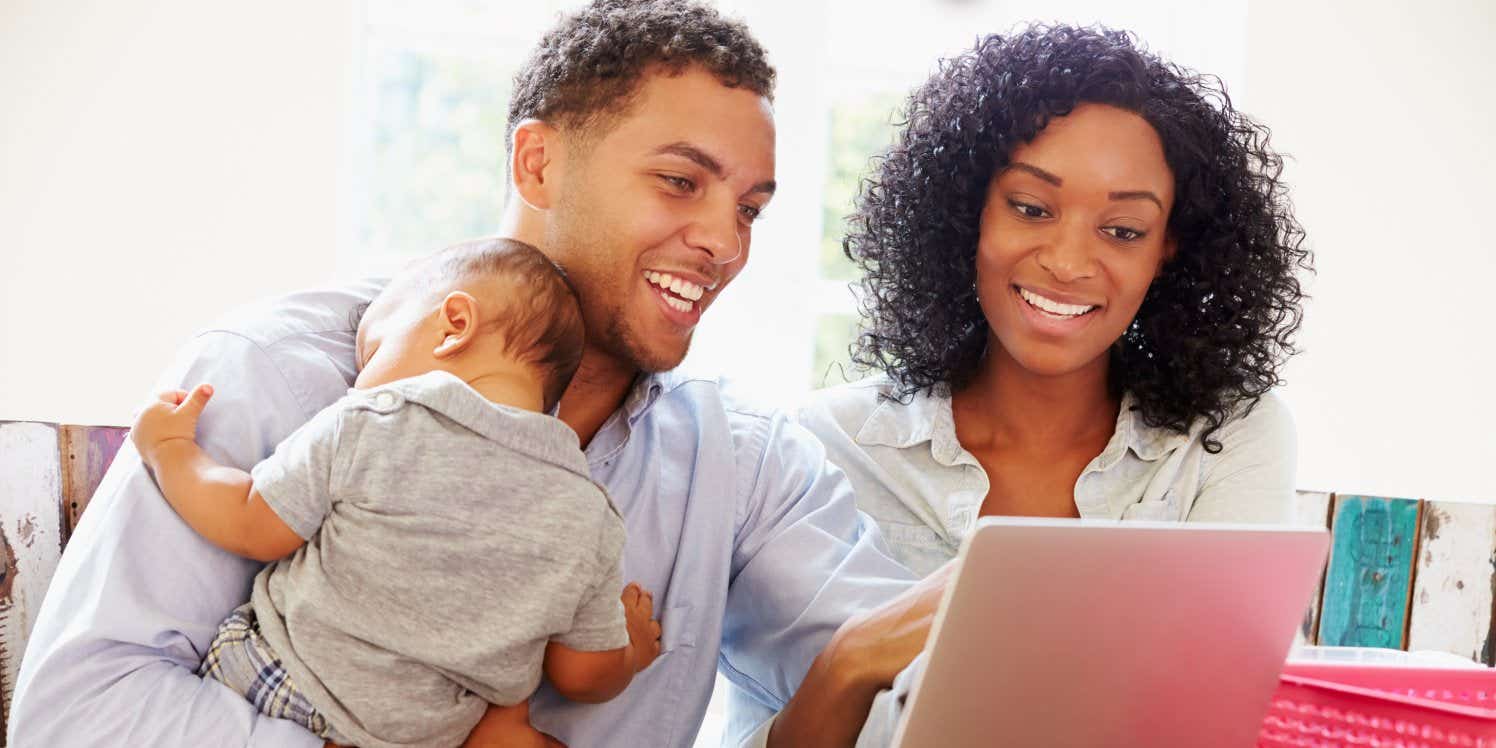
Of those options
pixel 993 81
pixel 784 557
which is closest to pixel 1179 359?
pixel 993 81

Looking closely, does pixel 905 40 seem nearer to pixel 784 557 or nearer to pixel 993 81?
pixel 993 81

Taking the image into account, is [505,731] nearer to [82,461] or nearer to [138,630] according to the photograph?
[138,630]

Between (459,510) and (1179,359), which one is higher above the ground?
(1179,359)

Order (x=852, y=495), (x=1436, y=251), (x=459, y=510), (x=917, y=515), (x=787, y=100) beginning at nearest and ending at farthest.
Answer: (x=459, y=510) → (x=852, y=495) → (x=917, y=515) → (x=787, y=100) → (x=1436, y=251)

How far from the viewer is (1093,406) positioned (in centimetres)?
216

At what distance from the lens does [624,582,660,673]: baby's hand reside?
1.47 meters

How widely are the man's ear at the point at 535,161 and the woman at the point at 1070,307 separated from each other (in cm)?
65

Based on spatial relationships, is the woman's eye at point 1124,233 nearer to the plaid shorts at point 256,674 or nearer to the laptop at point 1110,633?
the laptop at point 1110,633

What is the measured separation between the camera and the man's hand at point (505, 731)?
52.7 inches

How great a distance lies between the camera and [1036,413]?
2.12 m

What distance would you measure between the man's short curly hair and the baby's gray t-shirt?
57 cm

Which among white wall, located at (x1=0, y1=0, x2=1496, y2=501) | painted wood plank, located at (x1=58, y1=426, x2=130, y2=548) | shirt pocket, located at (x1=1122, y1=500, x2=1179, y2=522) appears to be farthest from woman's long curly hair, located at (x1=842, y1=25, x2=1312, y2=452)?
white wall, located at (x1=0, y1=0, x2=1496, y2=501)

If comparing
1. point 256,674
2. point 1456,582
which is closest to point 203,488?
point 256,674

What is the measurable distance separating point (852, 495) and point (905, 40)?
243cm
